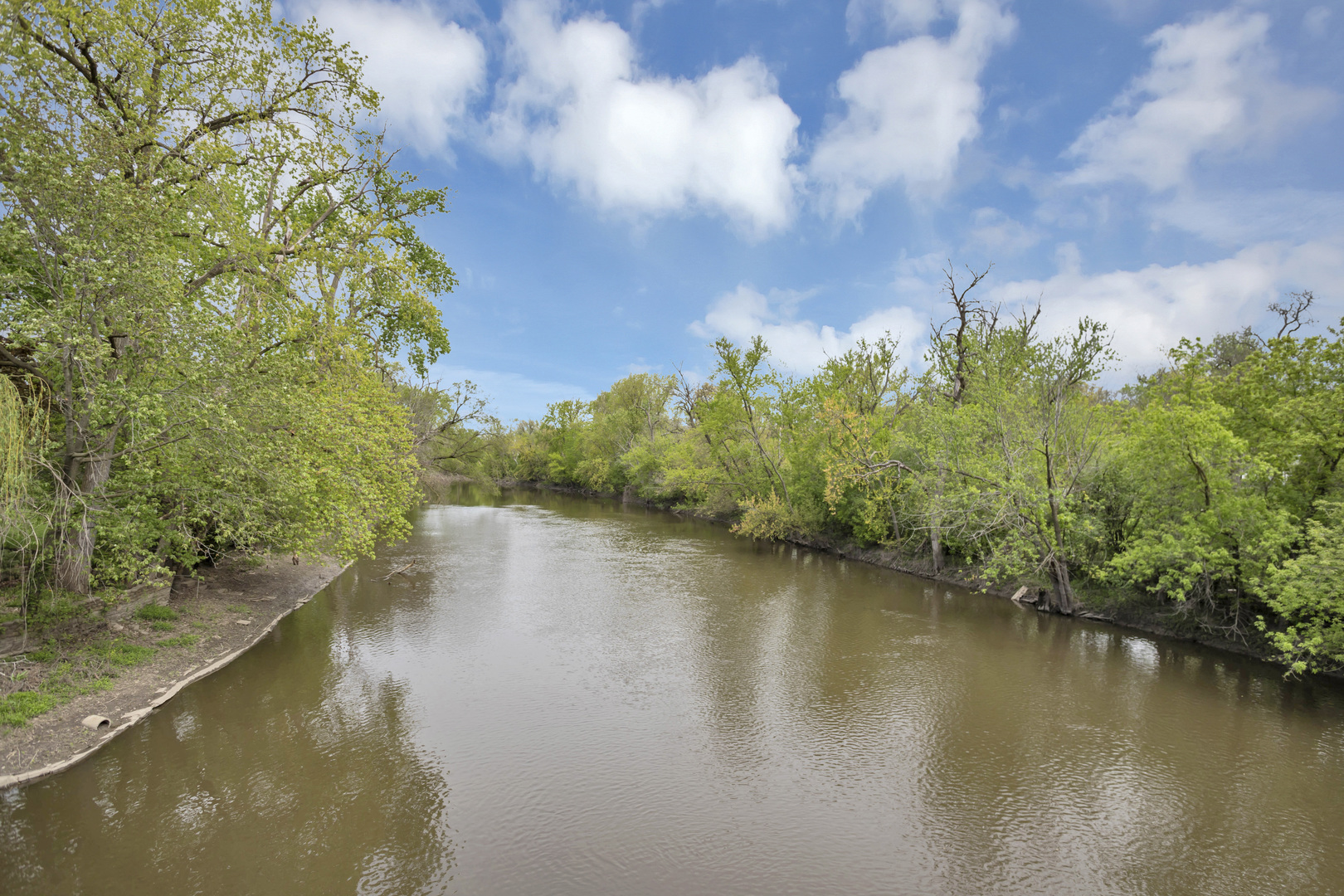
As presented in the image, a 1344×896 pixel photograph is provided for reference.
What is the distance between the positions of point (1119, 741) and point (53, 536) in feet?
60.3

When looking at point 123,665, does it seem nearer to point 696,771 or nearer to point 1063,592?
point 696,771

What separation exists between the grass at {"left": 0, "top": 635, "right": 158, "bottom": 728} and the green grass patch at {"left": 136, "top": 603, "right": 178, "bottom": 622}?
4.30 feet

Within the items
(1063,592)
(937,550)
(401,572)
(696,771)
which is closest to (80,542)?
(696,771)

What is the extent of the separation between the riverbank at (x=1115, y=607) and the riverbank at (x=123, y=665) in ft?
65.7

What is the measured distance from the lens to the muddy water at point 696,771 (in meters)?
7.14

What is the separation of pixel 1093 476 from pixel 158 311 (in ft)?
73.8

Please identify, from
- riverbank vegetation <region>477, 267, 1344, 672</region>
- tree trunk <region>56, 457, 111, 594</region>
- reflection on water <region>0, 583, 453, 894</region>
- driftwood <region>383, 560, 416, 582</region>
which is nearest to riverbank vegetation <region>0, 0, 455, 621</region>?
tree trunk <region>56, 457, 111, 594</region>

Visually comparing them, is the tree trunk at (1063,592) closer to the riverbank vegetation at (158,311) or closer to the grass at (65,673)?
the riverbank vegetation at (158,311)

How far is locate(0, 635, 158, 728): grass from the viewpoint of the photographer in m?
8.88

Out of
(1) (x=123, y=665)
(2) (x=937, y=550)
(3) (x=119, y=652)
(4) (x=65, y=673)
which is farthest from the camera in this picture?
(2) (x=937, y=550)

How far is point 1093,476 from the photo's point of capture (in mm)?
18578

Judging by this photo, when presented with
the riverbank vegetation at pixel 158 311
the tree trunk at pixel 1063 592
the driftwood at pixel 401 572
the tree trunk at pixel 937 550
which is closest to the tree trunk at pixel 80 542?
the riverbank vegetation at pixel 158 311

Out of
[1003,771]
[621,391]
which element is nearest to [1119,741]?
[1003,771]

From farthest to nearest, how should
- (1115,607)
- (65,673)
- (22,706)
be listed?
(1115,607), (65,673), (22,706)
